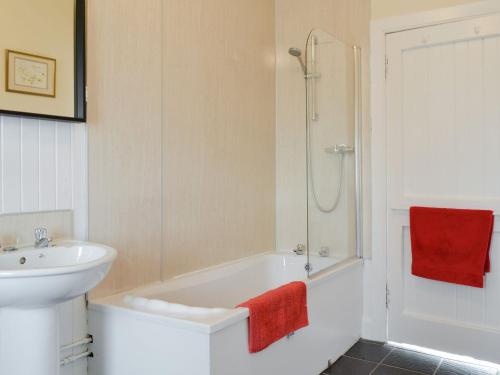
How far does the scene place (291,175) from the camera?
3.37 meters

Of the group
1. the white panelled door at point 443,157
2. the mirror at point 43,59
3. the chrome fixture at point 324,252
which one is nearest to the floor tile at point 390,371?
the white panelled door at point 443,157

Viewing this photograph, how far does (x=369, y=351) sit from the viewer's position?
9.52ft

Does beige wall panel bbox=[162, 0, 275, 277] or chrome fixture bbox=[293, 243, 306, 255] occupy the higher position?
beige wall panel bbox=[162, 0, 275, 277]

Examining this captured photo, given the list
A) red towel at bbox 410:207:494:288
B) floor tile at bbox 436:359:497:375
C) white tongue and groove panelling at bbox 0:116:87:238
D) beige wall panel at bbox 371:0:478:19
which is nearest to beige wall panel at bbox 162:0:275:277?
white tongue and groove panelling at bbox 0:116:87:238

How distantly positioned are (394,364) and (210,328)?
1.55 m

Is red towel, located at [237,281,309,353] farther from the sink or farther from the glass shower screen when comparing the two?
the sink

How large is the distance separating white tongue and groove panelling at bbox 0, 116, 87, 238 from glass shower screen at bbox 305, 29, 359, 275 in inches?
49.2

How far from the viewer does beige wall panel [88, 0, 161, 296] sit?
6.75 feet

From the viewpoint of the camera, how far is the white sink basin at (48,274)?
52.2 inches

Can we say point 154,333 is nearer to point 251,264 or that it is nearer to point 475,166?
point 251,264

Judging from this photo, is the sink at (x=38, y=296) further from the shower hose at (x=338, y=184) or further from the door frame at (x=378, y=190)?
the door frame at (x=378, y=190)

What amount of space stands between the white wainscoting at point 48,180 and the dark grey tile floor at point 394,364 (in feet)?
4.71

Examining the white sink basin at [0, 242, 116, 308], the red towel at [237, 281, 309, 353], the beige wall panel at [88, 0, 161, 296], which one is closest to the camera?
the white sink basin at [0, 242, 116, 308]

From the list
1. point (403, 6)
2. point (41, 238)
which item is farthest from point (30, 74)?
point (403, 6)
